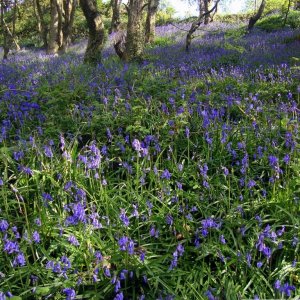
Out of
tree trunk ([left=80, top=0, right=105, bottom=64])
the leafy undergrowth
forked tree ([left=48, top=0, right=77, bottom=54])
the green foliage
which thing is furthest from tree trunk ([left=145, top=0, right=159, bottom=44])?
the leafy undergrowth

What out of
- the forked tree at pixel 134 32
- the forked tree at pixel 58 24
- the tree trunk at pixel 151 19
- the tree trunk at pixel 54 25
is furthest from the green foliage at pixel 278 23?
the forked tree at pixel 134 32

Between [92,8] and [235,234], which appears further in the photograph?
[92,8]

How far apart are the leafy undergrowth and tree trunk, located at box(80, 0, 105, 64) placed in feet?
13.1

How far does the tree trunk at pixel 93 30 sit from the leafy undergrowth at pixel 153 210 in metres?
4.01

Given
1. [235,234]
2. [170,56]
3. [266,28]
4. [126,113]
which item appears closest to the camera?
[235,234]

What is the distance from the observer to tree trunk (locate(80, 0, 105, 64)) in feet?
29.1

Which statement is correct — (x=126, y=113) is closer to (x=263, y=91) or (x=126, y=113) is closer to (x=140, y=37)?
(x=263, y=91)

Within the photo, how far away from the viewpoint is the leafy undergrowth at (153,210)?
242 cm

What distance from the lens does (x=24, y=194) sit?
3.27m

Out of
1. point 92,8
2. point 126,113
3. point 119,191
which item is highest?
point 92,8

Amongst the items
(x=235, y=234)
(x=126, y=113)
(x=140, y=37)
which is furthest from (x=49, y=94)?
(x=140, y=37)

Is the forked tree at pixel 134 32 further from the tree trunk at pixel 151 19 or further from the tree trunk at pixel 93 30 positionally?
the tree trunk at pixel 151 19

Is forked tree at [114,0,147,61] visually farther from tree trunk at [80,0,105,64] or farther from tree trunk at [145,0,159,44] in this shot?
tree trunk at [145,0,159,44]

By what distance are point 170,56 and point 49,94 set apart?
5398 mm
